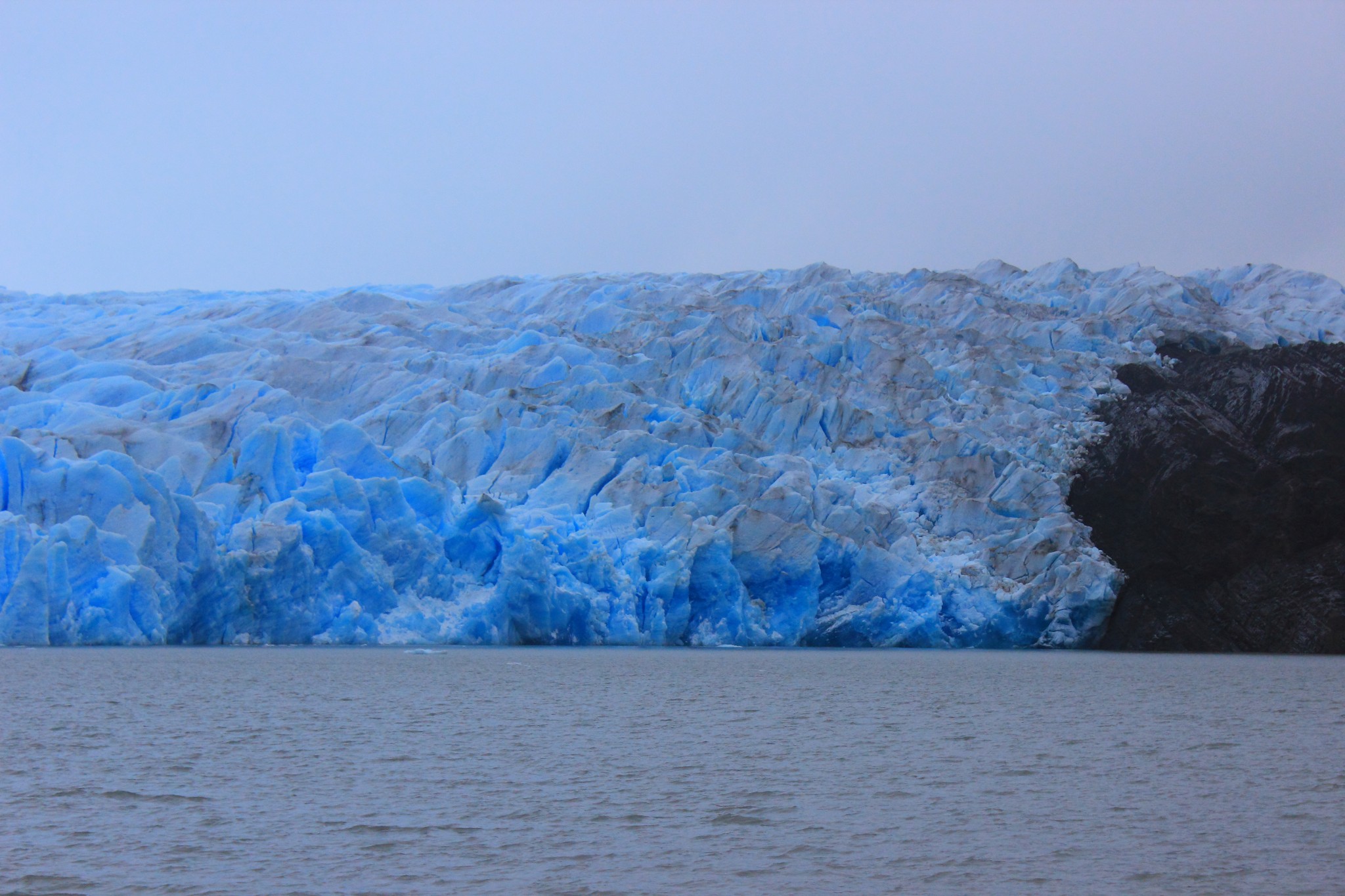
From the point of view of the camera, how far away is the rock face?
29812 mm

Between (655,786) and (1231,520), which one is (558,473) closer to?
(1231,520)

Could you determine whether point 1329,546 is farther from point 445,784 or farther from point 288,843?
point 288,843

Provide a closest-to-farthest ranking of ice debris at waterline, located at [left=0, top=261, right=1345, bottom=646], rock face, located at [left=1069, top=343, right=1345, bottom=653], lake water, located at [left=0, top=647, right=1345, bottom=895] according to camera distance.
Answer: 1. lake water, located at [left=0, top=647, right=1345, bottom=895]
2. ice debris at waterline, located at [left=0, top=261, right=1345, bottom=646]
3. rock face, located at [left=1069, top=343, right=1345, bottom=653]

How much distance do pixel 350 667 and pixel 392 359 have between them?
12.8 m

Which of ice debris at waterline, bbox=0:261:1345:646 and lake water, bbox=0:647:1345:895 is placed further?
ice debris at waterline, bbox=0:261:1345:646

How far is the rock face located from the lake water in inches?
419

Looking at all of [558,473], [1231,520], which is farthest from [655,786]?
[1231,520]

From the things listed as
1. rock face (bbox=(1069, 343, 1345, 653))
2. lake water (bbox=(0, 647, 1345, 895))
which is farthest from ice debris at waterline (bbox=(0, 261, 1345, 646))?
lake water (bbox=(0, 647, 1345, 895))

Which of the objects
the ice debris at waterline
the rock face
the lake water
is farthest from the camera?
the rock face

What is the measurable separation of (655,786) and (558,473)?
17708 mm

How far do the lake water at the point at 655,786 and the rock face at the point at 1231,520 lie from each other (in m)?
10.6

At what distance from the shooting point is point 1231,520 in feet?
99.7

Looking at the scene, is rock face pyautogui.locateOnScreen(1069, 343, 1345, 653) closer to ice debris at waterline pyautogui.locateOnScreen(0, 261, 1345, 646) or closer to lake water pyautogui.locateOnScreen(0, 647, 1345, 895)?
ice debris at waterline pyautogui.locateOnScreen(0, 261, 1345, 646)

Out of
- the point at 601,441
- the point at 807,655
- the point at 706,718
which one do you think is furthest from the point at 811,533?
the point at 706,718
